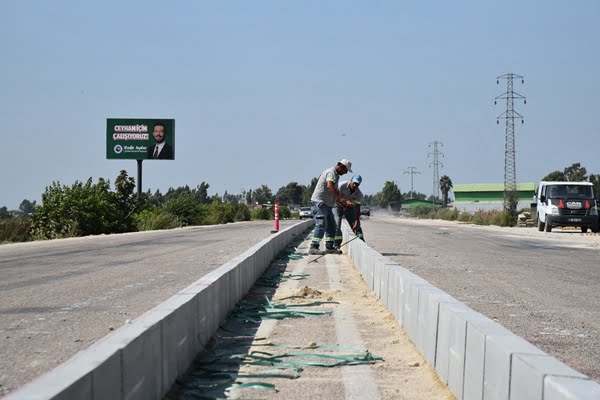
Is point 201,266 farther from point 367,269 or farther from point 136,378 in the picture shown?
point 136,378

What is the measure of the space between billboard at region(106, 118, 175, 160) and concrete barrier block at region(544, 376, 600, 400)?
5306 cm

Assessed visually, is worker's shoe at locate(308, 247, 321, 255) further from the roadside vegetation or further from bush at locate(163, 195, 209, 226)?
bush at locate(163, 195, 209, 226)

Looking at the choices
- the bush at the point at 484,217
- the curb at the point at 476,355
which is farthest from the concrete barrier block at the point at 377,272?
the bush at the point at 484,217

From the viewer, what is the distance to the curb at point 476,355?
322 centimetres

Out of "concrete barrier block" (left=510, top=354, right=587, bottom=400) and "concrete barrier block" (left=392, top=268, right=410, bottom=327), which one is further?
"concrete barrier block" (left=392, top=268, right=410, bottom=327)

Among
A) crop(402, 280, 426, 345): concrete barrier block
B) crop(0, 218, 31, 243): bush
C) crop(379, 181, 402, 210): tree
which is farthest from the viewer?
crop(379, 181, 402, 210): tree

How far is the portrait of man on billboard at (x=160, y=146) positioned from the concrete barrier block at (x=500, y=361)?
52.3 meters

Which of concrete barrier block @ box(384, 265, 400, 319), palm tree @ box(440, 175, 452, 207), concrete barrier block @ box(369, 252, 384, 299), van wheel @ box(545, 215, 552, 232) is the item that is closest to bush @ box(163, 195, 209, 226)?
van wheel @ box(545, 215, 552, 232)

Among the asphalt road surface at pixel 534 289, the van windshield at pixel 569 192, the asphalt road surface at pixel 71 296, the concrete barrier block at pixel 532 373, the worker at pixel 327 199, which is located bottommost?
the asphalt road surface at pixel 71 296

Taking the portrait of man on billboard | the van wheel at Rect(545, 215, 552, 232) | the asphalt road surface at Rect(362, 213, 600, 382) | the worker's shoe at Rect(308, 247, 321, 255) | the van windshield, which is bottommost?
the asphalt road surface at Rect(362, 213, 600, 382)

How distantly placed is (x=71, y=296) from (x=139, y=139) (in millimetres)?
46484

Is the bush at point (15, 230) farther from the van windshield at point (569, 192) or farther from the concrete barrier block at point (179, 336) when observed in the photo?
the concrete barrier block at point (179, 336)

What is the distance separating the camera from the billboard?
54.4m

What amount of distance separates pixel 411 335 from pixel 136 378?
125 inches
